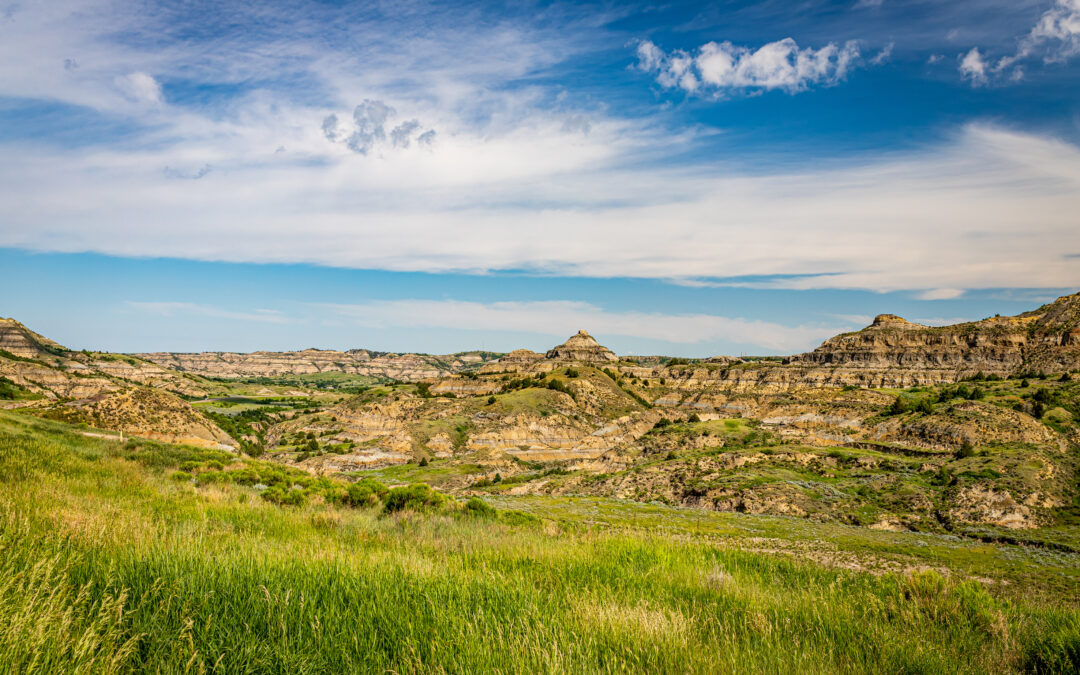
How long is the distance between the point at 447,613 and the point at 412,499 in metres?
15.9

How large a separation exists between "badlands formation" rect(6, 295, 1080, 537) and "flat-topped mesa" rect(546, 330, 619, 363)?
87.4 ft

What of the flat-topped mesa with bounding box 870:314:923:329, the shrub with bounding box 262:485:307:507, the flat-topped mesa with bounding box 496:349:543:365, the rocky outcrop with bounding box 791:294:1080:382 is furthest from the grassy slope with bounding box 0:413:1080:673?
the flat-topped mesa with bounding box 496:349:543:365

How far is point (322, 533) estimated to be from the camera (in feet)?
29.7

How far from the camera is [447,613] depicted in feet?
15.0

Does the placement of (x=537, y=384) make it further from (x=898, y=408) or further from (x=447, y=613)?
(x=447, y=613)

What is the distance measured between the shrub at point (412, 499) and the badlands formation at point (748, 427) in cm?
2899

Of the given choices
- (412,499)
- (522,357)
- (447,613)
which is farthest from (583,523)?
(522,357)

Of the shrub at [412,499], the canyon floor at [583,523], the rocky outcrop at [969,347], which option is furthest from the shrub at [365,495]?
the rocky outcrop at [969,347]

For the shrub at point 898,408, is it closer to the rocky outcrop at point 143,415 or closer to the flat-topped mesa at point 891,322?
the flat-topped mesa at point 891,322

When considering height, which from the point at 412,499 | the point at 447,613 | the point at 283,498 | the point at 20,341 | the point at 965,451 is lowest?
the point at 965,451

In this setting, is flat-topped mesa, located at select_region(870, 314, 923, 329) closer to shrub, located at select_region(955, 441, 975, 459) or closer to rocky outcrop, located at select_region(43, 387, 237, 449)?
shrub, located at select_region(955, 441, 975, 459)

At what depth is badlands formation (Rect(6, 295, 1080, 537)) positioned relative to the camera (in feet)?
151

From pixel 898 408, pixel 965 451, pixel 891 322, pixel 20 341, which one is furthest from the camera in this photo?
pixel 20 341

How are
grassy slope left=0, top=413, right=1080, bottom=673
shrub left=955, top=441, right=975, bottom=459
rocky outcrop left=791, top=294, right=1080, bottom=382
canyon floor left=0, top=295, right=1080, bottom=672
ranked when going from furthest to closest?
rocky outcrop left=791, top=294, right=1080, bottom=382 → shrub left=955, top=441, right=975, bottom=459 → canyon floor left=0, top=295, right=1080, bottom=672 → grassy slope left=0, top=413, right=1080, bottom=673
